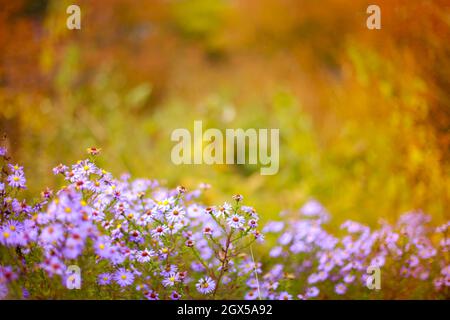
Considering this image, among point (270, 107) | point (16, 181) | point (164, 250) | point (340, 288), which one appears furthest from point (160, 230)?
point (270, 107)

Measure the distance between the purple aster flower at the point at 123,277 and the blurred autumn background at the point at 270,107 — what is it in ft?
2.44

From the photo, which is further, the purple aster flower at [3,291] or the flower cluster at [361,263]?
the flower cluster at [361,263]

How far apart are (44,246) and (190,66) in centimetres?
575

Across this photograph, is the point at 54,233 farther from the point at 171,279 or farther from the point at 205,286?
the point at 205,286

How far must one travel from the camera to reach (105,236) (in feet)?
4.46

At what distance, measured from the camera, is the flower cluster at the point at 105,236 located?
1.14 meters

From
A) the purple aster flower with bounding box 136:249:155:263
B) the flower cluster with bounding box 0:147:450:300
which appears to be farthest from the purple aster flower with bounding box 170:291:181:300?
the purple aster flower with bounding box 136:249:155:263

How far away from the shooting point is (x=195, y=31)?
980 centimetres

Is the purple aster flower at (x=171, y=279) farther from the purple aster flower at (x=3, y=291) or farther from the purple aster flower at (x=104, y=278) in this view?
the purple aster flower at (x=3, y=291)

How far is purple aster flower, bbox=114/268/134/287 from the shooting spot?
4.37ft

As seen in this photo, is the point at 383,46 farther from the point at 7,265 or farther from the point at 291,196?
the point at 7,265

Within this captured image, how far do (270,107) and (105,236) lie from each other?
4.16 meters

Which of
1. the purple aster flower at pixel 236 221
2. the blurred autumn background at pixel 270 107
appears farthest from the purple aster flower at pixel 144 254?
the blurred autumn background at pixel 270 107

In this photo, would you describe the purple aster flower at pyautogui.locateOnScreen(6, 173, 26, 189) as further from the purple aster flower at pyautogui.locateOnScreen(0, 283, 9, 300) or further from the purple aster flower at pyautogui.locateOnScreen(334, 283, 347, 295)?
the purple aster flower at pyautogui.locateOnScreen(334, 283, 347, 295)
